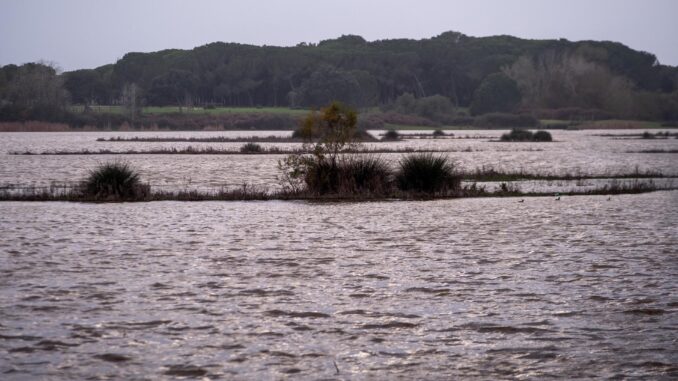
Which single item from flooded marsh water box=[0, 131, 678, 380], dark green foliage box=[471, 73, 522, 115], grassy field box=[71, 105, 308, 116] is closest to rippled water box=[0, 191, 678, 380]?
flooded marsh water box=[0, 131, 678, 380]

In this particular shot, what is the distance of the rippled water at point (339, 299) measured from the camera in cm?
949

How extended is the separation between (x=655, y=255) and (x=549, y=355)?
8071mm

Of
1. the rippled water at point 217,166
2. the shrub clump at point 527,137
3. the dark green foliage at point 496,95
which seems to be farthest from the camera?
the dark green foliage at point 496,95

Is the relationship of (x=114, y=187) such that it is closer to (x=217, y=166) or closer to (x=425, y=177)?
(x=425, y=177)

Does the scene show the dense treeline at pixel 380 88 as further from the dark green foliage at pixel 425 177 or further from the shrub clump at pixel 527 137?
the dark green foliage at pixel 425 177

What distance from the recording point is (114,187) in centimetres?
3003

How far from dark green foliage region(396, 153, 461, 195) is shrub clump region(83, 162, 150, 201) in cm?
902

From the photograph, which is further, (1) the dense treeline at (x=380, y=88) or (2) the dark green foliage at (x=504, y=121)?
(1) the dense treeline at (x=380, y=88)

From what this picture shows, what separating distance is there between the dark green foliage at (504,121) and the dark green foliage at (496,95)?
277 inches

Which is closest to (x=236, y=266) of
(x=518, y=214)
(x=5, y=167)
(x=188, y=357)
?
(x=188, y=357)

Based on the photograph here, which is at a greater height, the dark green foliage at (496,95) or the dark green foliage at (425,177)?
the dark green foliage at (496,95)

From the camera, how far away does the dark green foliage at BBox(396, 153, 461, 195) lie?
103 ft

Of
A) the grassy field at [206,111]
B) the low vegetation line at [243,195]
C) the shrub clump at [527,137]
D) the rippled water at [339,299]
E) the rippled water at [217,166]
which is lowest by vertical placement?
the rippled water at [339,299]

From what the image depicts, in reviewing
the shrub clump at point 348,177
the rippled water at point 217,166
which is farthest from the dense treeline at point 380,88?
the shrub clump at point 348,177
